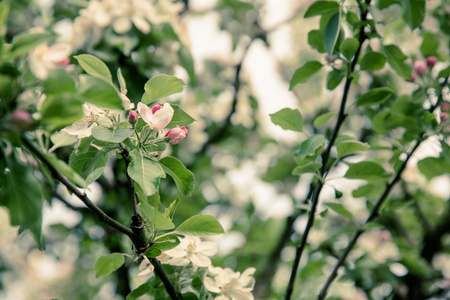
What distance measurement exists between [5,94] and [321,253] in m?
1.47

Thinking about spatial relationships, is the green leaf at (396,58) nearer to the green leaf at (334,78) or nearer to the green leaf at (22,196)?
the green leaf at (334,78)

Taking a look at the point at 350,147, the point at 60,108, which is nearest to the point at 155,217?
the point at 60,108

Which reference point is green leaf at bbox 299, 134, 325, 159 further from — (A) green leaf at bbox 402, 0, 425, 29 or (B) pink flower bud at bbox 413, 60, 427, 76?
(B) pink flower bud at bbox 413, 60, 427, 76

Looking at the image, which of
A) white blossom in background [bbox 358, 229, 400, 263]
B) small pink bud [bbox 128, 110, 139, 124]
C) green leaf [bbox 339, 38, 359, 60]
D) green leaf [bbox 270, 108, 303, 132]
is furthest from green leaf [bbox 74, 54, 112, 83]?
white blossom in background [bbox 358, 229, 400, 263]

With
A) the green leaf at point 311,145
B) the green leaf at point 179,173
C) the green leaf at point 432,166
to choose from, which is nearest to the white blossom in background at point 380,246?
the green leaf at point 432,166

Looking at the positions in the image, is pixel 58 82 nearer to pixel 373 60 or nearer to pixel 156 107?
pixel 156 107

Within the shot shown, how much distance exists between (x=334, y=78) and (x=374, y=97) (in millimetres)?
119

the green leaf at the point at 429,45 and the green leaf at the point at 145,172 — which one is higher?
the green leaf at the point at 429,45

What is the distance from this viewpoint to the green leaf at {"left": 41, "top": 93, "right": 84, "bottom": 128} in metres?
0.56

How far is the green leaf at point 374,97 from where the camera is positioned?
1072 mm

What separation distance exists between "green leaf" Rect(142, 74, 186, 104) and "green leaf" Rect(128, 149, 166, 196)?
127mm

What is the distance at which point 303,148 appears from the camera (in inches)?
38.0

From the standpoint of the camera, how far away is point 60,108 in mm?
564

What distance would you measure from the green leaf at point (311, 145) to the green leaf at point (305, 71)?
183 mm
